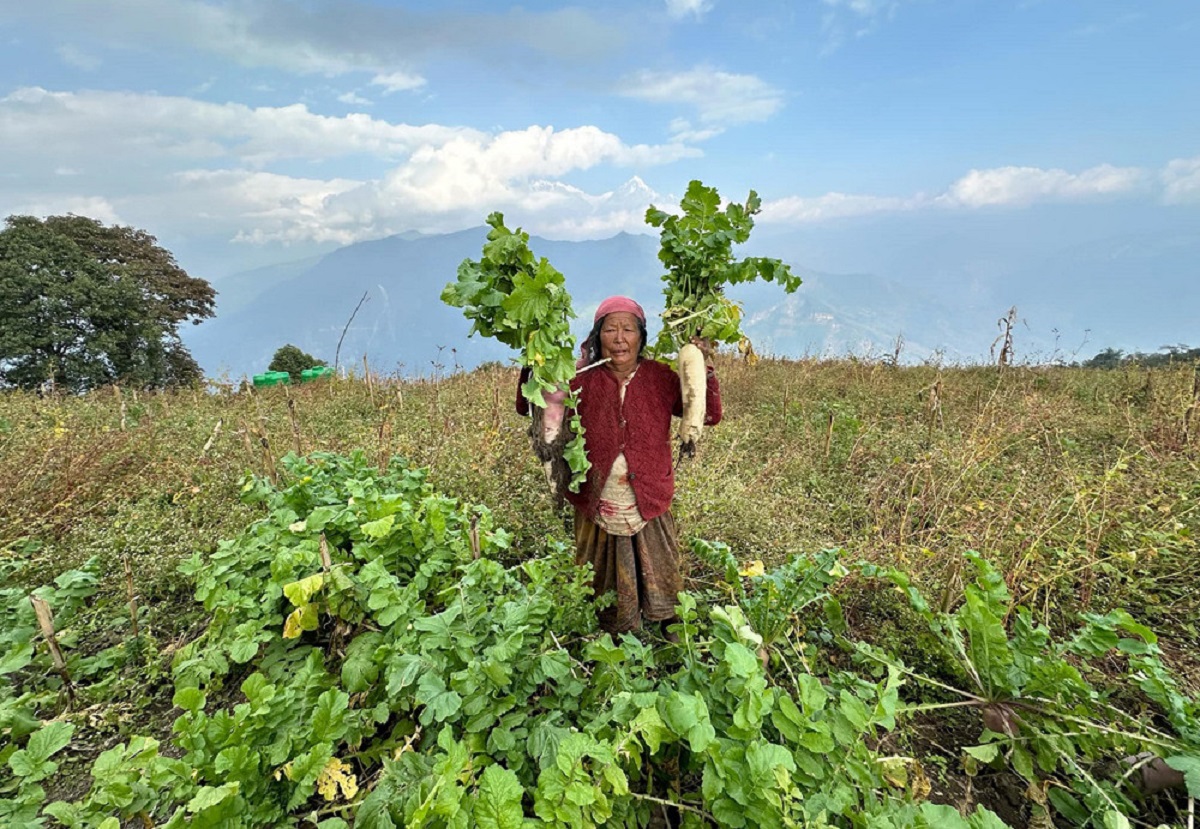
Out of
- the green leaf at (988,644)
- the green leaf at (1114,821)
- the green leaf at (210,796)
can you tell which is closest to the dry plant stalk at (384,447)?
the green leaf at (210,796)

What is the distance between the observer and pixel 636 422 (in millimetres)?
2326

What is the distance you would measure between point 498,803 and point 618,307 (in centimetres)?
185

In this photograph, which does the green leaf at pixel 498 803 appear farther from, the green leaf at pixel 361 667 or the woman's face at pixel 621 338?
the woman's face at pixel 621 338

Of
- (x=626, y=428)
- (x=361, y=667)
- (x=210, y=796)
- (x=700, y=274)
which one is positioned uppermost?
(x=700, y=274)

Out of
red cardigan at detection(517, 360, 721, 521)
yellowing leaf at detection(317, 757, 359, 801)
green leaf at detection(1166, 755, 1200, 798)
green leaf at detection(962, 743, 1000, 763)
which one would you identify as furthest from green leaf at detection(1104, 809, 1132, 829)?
yellowing leaf at detection(317, 757, 359, 801)

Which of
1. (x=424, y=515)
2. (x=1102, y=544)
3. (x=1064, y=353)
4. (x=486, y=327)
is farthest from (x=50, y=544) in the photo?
(x=1064, y=353)

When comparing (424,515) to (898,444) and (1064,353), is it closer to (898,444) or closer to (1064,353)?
(898,444)

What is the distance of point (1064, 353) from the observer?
8.63 m

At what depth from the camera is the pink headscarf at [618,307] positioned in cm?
229

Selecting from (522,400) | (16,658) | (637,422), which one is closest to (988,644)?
(637,422)

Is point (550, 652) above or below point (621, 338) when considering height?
below

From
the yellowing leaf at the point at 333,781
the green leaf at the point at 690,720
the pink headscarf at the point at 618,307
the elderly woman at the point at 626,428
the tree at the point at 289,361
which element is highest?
the pink headscarf at the point at 618,307

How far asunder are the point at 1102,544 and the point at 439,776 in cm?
444

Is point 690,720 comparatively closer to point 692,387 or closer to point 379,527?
point 692,387
